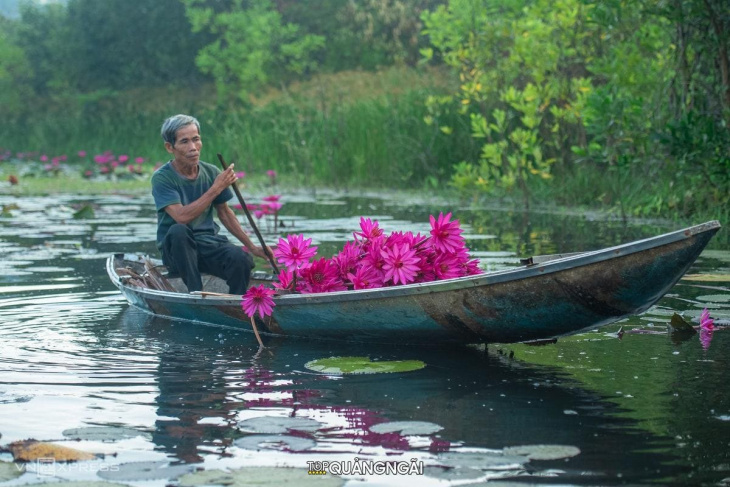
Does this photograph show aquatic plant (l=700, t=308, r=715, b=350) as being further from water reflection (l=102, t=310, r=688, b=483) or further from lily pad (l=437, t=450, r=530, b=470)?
lily pad (l=437, t=450, r=530, b=470)

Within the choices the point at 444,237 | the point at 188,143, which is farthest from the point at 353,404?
the point at 188,143

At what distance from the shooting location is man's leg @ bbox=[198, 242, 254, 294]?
23.1 ft

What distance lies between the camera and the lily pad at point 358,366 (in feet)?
17.1

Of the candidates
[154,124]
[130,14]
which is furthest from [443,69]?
[130,14]

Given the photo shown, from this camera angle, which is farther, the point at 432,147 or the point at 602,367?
the point at 432,147

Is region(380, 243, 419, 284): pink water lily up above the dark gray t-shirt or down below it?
below

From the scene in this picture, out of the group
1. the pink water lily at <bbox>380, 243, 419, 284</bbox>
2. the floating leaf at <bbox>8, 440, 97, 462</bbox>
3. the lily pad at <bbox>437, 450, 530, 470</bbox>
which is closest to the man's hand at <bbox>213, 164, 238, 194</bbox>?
the pink water lily at <bbox>380, 243, 419, 284</bbox>

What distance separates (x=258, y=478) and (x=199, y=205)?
353 centimetres

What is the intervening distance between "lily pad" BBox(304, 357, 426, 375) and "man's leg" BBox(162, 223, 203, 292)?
1.74m

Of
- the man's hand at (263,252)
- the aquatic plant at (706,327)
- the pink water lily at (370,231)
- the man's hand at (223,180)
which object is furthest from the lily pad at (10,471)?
the aquatic plant at (706,327)

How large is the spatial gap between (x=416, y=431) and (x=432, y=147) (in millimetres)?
11620

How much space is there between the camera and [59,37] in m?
39.6

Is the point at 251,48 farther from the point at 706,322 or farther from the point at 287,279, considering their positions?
the point at 706,322

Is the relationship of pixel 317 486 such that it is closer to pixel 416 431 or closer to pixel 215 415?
pixel 416 431
